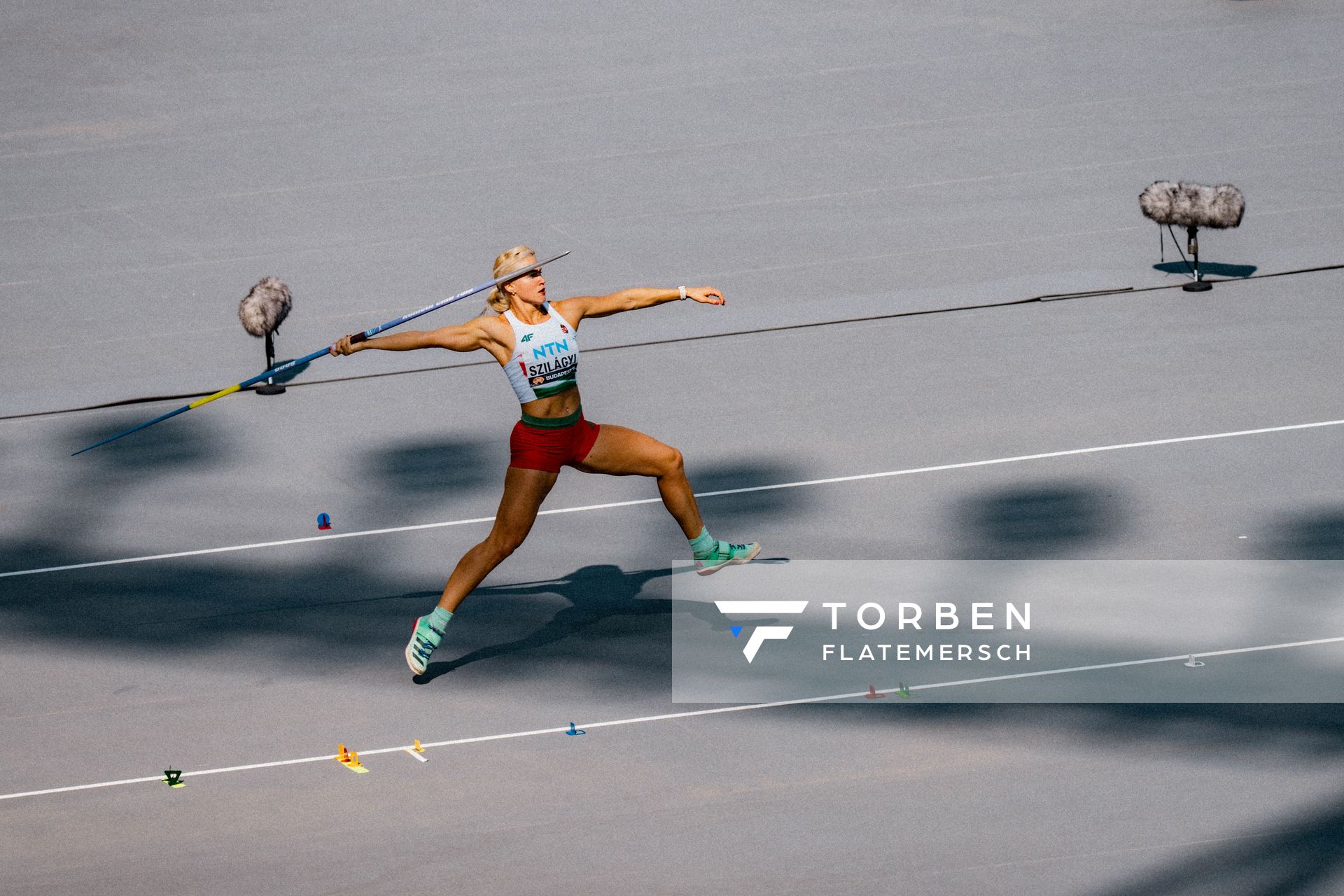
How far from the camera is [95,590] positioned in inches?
440

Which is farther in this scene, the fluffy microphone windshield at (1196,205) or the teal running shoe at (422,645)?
the fluffy microphone windshield at (1196,205)

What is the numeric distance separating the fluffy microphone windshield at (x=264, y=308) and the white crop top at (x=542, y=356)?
5.08 meters

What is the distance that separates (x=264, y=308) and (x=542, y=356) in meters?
5.31

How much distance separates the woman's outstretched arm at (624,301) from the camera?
9867mm

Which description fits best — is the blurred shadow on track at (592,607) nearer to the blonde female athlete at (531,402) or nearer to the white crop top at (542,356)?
the blonde female athlete at (531,402)

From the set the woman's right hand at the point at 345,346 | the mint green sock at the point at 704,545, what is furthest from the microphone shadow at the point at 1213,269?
the woman's right hand at the point at 345,346

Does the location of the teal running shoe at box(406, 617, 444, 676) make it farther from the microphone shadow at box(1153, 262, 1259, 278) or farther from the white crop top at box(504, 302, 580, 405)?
the microphone shadow at box(1153, 262, 1259, 278)

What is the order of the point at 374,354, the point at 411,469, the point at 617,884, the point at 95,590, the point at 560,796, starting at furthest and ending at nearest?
the point at 374,354 → the point at 411,469 → the point at 95,590 → the point at 560,796 → the point at 617,884

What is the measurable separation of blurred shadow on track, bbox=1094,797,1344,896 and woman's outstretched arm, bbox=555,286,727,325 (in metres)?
3.74

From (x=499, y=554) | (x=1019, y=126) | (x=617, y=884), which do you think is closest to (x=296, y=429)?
(x=499, y=554)

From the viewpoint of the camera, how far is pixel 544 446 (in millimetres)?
9734

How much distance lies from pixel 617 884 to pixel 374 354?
27.4ft

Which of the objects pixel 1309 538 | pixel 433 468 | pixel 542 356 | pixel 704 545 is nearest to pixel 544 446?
pixel 542 356

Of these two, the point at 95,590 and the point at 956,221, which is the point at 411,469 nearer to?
the point at 95,590
